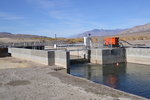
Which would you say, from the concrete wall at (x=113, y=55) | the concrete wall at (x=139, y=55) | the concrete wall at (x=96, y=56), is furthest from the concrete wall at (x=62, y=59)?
the concrete wall at (x=139, y=55)

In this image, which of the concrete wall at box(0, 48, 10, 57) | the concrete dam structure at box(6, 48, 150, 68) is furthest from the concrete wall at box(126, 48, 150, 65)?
the concrete wall at box(0, 48, 10, 57)

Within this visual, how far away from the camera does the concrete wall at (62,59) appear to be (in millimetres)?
24122

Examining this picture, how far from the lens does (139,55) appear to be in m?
31.2

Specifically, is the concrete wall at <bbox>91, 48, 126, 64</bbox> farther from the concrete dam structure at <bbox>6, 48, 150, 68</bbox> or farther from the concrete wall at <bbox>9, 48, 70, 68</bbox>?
the concrete wall at <bbox>9, 48, 70, 68</bbox>

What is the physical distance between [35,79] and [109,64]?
55.4 ft

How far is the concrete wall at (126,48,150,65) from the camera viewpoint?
29.8 metres

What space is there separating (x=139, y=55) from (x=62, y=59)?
1315cm

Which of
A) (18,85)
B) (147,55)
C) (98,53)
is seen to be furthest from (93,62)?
(18,85)

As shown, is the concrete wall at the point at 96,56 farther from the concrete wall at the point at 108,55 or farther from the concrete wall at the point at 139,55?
the concrete wall at the point at 139,55

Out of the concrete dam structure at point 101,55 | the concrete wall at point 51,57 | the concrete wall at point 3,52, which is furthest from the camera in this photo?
the concrete wall at point 3,52

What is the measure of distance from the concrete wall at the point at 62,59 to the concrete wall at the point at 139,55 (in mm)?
12379

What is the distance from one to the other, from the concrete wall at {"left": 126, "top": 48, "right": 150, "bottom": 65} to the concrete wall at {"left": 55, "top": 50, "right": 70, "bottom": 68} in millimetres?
12379

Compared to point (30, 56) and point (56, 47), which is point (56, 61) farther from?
point (56, 47)

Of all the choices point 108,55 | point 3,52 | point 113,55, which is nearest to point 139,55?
point 113,55
